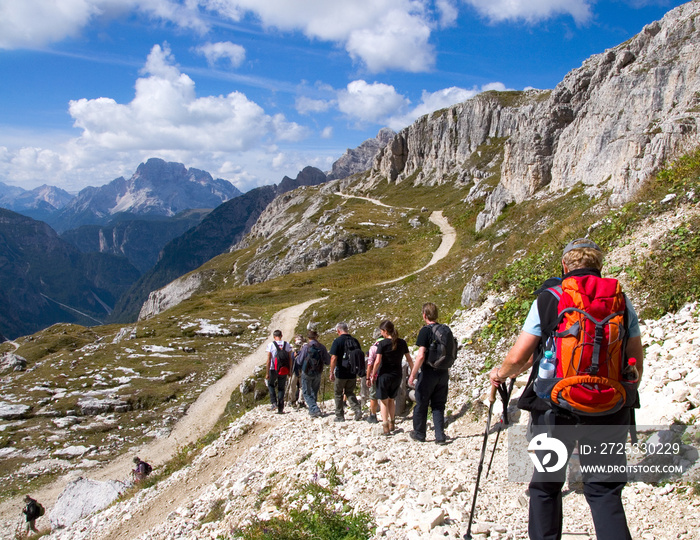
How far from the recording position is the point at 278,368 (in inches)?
566

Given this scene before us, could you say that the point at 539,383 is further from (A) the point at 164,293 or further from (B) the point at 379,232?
(A) the point at 164,293

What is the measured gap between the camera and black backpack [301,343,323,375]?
12875mm

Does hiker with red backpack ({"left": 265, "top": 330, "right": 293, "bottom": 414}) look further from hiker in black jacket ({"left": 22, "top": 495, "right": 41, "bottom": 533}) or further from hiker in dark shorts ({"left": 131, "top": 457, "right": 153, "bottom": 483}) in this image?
hiker in black jacket ({"left": 22, "top": 495, "right": 41, "bottom": 533})

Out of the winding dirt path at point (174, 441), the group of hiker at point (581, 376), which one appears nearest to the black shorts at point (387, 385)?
the group of hiker at point (581, 376)

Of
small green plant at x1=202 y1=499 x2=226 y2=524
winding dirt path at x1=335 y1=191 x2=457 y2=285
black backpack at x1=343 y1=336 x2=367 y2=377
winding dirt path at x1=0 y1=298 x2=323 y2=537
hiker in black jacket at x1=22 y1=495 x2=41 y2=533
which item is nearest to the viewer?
small green plant at x1=202 y1=499 x2=226 y2=524

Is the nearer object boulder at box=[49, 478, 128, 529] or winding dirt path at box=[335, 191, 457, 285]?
boulder at box=[49, 478, 128, 529]

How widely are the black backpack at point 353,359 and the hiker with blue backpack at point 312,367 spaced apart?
156cm

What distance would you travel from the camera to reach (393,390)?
32.6 ft

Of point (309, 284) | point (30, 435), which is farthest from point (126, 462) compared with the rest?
point (309, 284)

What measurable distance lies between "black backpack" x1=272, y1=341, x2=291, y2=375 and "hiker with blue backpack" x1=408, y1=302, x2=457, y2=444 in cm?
629

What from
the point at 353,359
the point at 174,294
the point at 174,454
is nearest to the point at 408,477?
the point at 353,359

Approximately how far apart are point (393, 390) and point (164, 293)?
143m

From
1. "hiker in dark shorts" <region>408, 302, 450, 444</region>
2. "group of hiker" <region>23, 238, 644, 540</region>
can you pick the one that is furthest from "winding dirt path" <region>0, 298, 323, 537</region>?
"group of hiker" <region>23, 238, 644, 540</region>

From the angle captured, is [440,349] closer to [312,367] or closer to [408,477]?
[408,477]
